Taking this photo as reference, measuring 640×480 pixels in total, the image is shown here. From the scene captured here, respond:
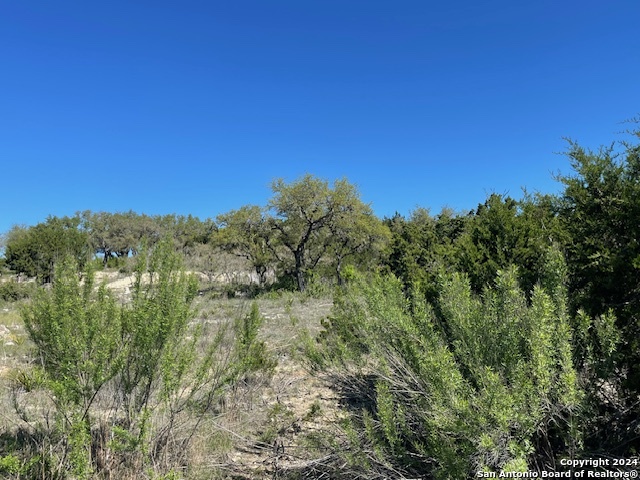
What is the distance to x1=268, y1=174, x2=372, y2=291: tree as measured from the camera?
2178cm

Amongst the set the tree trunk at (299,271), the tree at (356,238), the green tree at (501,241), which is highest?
the tree at (356,238)

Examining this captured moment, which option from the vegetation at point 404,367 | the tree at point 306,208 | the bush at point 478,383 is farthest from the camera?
the tree at point 306,208

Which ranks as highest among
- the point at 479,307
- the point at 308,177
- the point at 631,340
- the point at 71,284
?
the point at 308,177

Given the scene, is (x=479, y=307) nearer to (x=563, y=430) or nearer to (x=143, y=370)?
(x=563, y=430)

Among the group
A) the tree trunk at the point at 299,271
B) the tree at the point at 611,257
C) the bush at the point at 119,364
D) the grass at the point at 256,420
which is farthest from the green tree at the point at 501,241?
the tree trunk at the point at 299,271

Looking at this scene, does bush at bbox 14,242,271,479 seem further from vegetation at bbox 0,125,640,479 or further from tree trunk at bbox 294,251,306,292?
tree trunk at bbox 294,251,306,292

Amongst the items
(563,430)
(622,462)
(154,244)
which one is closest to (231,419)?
(154,244)

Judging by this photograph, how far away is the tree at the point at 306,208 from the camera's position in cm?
2178

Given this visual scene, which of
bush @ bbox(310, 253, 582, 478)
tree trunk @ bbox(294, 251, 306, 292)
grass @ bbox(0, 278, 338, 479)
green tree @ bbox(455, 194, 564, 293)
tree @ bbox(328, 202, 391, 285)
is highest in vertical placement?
tree @ bbox(328, 202, 391, 285)

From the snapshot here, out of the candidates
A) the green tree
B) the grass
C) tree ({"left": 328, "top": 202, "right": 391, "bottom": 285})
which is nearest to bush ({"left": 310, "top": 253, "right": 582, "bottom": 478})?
the grass

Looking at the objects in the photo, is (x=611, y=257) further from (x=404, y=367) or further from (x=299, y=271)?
(x=299, y=271)

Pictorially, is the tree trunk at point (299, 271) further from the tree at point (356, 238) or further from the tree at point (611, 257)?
the tree at point (611, 257)

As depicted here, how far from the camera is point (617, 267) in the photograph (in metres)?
2.81

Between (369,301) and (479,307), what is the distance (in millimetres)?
921
